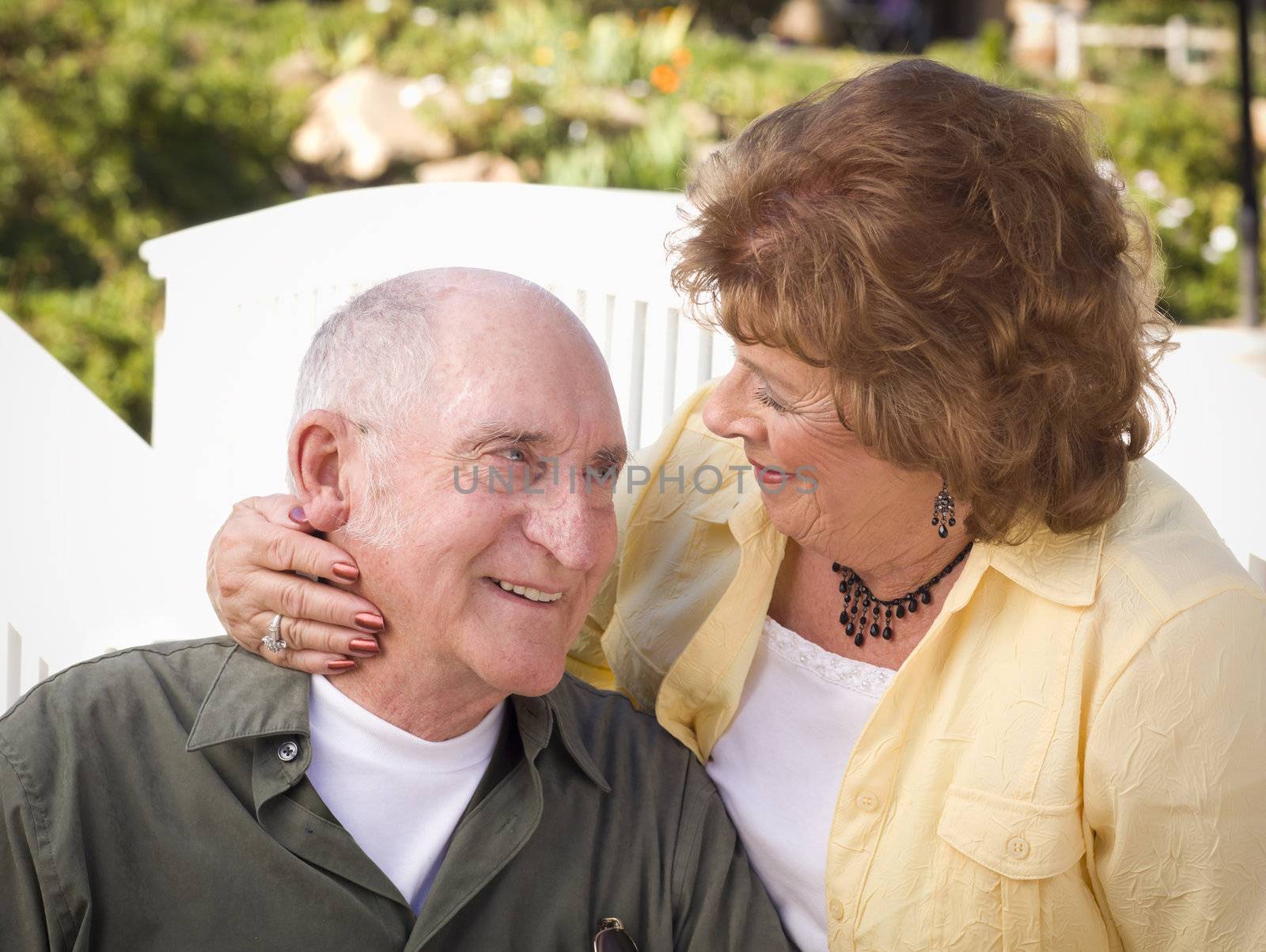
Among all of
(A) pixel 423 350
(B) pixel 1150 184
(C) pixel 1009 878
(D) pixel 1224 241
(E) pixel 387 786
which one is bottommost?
(D) pixel 1224 241

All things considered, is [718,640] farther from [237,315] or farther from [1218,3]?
[1218,3]

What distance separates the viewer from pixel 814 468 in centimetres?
195

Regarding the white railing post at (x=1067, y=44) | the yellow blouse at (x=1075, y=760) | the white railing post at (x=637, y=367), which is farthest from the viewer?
the white railing post at (x=1067, y=44)

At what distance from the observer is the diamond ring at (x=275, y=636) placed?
1.89 meters

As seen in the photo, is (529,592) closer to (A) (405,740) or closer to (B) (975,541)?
(A) (405,740)

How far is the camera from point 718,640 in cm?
217

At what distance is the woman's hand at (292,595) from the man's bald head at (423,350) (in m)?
0.09

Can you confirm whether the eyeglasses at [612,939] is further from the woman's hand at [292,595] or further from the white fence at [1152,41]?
the white fence at [1152,41]

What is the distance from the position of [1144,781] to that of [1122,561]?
30 centimetres

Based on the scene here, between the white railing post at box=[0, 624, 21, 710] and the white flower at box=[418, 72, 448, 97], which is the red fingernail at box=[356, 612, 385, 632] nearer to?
the white railing post at box=[0, 624, 21, 710]

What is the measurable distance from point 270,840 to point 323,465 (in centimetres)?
52

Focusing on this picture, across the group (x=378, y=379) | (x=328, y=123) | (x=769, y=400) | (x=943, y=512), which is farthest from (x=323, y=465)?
(x=328, y=123)

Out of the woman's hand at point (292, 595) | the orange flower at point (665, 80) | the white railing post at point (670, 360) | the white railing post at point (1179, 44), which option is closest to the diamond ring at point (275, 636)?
the woman's hand at point (292, 595)

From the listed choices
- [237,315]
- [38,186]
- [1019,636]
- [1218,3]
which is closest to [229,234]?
[237,315]
